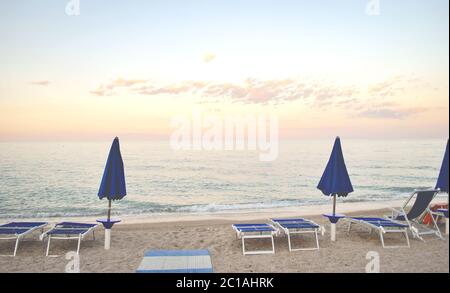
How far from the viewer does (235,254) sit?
6.73 metres

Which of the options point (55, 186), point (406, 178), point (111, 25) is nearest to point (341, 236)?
point (111, 25)

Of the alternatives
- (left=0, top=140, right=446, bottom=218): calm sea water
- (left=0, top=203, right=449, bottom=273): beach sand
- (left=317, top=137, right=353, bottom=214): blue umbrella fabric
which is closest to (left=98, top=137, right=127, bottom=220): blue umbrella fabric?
(left=0, top=203, right=449, bottom=273): beach sand

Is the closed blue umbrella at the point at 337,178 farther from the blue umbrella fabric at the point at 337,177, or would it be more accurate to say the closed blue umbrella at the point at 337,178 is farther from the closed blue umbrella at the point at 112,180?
the closed blue umbrella at the point at 112,180

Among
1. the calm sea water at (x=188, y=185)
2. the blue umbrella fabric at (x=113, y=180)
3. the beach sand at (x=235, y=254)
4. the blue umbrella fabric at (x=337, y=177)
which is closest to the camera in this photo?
the beach sand at (x=235, y=254)

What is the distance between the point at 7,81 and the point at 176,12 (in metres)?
15.4

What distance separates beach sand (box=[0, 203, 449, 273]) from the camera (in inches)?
229

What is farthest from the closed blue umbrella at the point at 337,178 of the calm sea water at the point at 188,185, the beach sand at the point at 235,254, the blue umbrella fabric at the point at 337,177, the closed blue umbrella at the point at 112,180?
the calm sea water at the point at 188,185

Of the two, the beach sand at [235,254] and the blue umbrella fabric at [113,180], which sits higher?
the blue umbrella fabric at [113,180]

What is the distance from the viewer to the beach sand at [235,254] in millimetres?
5812

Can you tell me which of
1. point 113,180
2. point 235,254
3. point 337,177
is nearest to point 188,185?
point 113,180

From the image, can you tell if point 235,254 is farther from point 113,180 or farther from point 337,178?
point 113,180

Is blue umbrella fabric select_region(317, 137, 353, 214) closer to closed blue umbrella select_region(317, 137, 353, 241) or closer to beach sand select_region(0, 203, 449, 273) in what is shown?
closed blue umbrella select_region(317, 137, 353, 241)

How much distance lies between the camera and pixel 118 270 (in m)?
5.77
